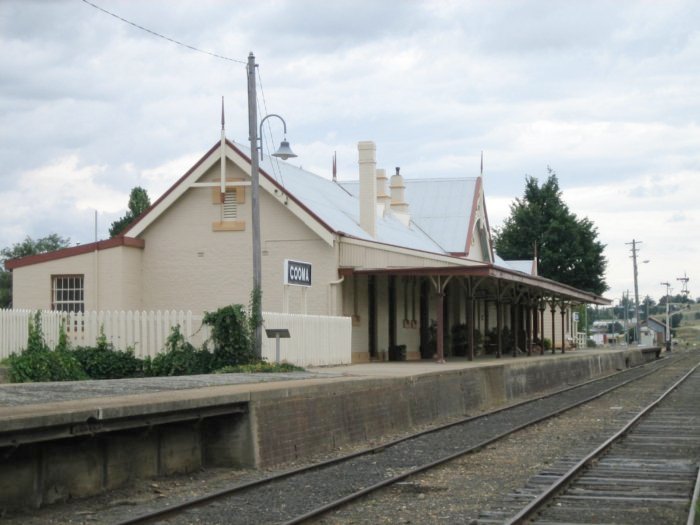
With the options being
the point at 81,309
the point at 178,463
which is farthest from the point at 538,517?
the point at 81,309

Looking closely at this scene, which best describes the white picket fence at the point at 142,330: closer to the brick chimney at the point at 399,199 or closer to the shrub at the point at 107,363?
the shrub at the point at 107,363

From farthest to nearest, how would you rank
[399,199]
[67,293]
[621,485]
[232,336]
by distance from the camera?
[399,199], [67,293], [232,336], [621,485]

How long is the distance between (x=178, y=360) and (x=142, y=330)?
1.54 m

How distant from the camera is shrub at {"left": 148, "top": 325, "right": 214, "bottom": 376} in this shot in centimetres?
2139

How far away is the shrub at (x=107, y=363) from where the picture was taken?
2212 centimetres

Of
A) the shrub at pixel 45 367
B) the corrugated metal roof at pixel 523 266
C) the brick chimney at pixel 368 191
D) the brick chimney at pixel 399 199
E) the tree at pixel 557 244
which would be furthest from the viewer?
the tree at pixel 557 244

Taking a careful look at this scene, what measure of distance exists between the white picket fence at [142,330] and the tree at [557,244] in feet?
178

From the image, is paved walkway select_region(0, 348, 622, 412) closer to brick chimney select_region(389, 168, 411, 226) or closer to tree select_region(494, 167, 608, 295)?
brick chimney select_region(389, 168, 411, 226)

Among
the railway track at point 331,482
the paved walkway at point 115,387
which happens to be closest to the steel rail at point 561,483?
the railway track at point 331,482

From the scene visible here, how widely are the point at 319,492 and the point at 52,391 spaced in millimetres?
3709

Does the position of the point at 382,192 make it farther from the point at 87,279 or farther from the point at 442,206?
the point at 87,279

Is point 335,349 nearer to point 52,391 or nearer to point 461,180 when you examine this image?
point 52,391

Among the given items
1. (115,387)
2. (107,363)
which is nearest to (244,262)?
(107,363)

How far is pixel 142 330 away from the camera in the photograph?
22.7m
